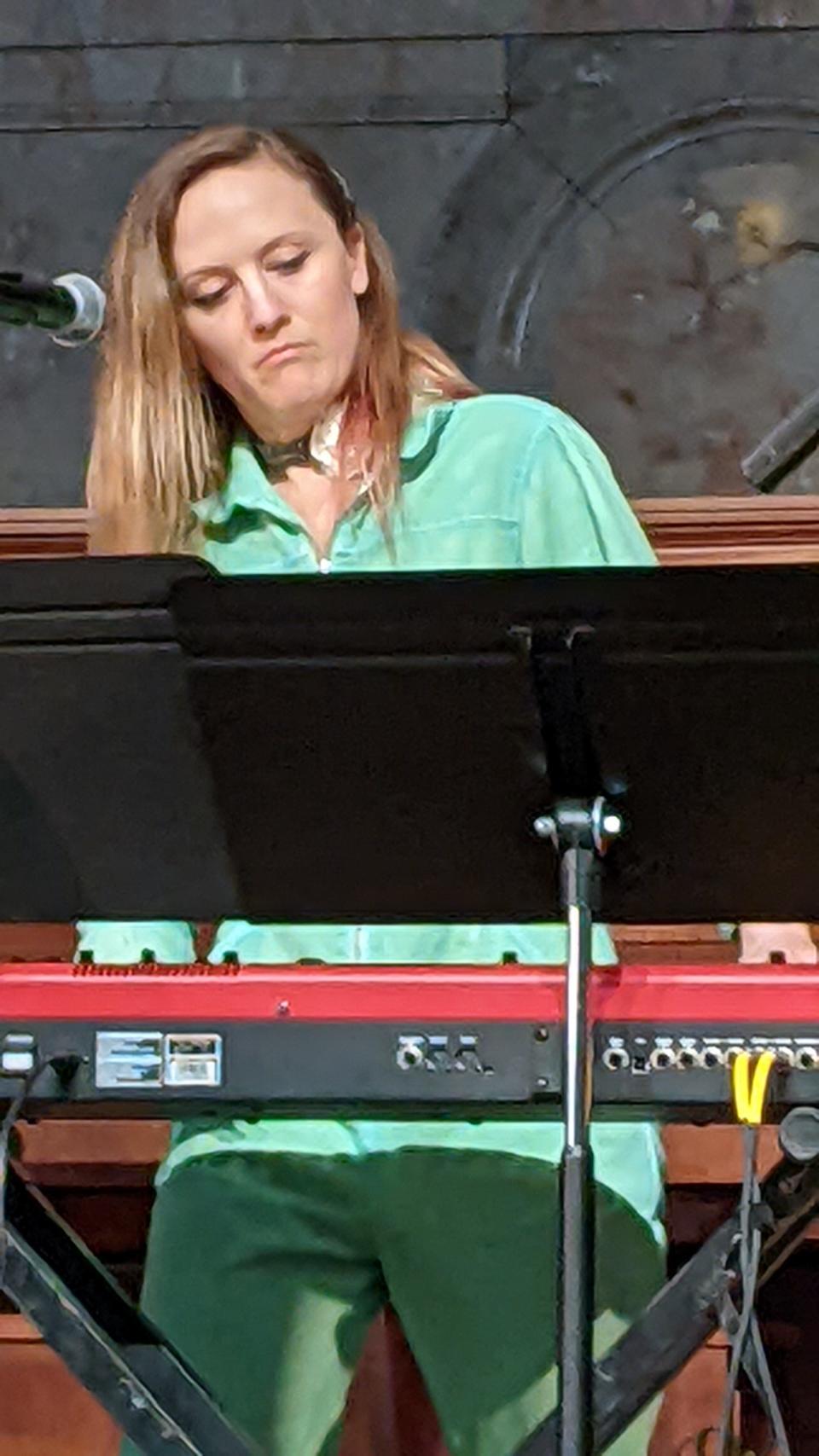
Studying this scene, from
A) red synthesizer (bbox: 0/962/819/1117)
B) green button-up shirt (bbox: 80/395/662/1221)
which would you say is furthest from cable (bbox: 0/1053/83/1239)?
green button-up shirt (bbox: 80/395/662/1221)

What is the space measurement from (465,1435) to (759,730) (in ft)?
2.22

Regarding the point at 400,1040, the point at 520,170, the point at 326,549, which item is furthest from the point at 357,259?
the point at 520,170

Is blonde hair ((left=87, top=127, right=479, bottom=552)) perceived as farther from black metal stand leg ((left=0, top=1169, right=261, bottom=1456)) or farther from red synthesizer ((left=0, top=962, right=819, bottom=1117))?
black metal stand leg ((left=0, top=1169, right=261, bottom=1456))

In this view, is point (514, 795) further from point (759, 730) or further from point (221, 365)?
point (221, 365)

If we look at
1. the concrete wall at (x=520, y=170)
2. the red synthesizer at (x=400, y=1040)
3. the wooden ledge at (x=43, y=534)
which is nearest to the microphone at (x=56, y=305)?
the red synthesizer at (x=400, y=1040)

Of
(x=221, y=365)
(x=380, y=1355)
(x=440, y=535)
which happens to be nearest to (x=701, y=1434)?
(x=380, y=1355)

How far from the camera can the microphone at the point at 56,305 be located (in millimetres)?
1856

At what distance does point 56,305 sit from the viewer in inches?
75.1

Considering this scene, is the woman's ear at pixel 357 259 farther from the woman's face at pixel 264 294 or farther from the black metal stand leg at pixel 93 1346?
the black metal stand leg at pixel 93 1346

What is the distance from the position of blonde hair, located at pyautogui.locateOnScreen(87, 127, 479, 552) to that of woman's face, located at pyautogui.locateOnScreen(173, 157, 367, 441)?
18 millimetres

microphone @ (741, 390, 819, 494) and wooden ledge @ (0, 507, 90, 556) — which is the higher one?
wooden ledge @ (0, 507, 90, 556)

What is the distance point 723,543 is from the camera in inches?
124

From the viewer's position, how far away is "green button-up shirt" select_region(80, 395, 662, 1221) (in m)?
1.99

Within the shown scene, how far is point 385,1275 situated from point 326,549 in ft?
2.18
